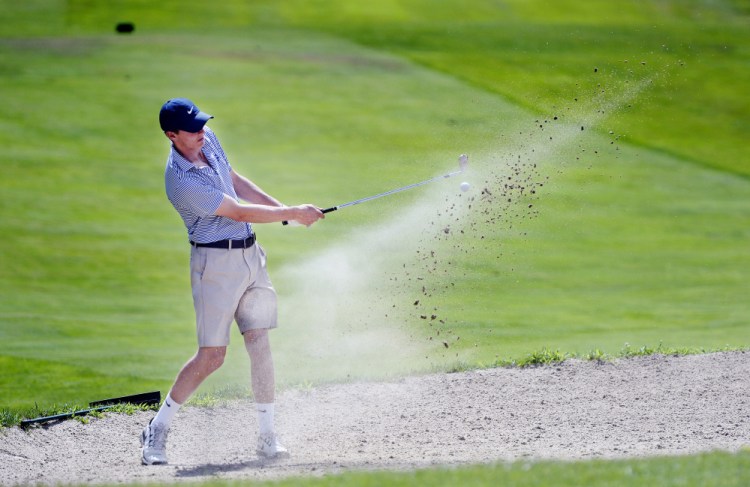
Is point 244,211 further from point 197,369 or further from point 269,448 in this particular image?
point 269,448

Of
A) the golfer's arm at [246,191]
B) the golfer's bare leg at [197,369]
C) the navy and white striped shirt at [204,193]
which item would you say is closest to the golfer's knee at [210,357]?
the golfer's bare leg at [197,369]

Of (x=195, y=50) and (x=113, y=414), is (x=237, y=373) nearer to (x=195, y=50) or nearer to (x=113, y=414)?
(x=113, y=414)

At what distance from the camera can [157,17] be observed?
28188 mm

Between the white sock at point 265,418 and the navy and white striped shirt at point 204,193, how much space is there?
101cm

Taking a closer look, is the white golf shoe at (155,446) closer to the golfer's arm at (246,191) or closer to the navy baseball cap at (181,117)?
the golfer's arm at (246,191)

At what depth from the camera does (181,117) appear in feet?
21.2

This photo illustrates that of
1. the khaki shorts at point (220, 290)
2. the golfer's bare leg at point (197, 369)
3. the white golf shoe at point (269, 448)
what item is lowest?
the white golf shoe at point (269, 448)

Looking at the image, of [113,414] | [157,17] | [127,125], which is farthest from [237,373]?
[157,17]

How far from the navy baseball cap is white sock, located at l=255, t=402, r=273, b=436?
5.49ft

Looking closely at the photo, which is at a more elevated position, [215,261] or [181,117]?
[181,117]

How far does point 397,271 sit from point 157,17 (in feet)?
58.7

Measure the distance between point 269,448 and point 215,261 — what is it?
3.79 ft

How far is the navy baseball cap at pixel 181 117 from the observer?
254 inches

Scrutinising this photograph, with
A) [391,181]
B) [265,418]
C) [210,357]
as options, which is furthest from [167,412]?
[391,181]
